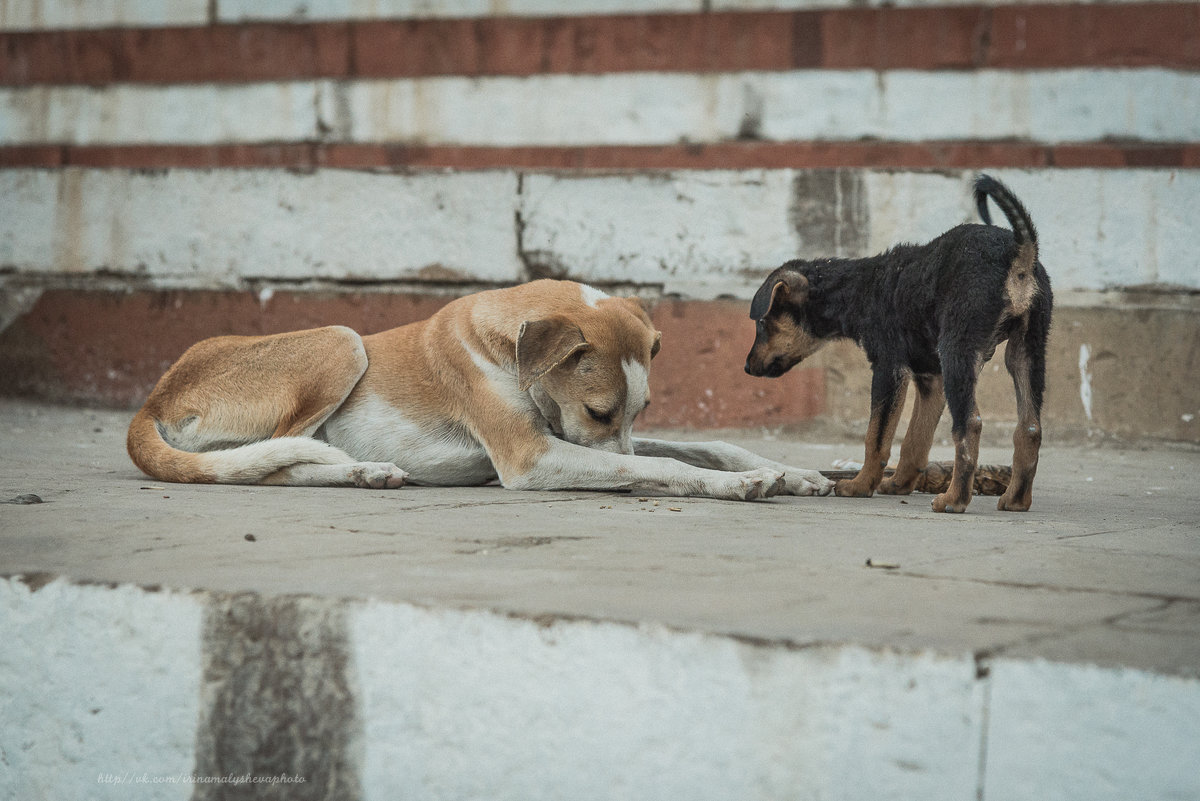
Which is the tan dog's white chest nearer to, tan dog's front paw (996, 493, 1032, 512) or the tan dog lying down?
the tan dog lying down

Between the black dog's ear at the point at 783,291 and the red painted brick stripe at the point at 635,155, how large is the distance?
252 cm

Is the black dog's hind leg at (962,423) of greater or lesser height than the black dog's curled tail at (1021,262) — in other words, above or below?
below

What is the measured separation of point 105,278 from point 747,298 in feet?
13.9

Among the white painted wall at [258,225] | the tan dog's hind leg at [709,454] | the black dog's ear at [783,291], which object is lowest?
the tan dog's hind leg at [709,454]

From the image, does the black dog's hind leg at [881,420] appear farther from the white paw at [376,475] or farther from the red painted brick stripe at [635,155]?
the red painted brick stripe at [635,155]

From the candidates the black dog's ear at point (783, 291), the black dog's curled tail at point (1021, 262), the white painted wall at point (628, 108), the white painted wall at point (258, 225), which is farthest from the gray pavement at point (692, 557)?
the white painted wall at point (258, 225)

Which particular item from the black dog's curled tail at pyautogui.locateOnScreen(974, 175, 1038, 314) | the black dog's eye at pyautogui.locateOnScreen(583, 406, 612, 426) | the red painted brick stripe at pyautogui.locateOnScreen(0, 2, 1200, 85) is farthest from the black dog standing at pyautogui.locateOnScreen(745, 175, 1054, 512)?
the red painted brick stripe at pyautogui.locateOnScreen(0, 2, 1200, 85)

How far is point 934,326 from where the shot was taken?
403 cm

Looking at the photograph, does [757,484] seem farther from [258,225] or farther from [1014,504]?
[258,225]

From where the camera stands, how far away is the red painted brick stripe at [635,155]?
6.61 metres

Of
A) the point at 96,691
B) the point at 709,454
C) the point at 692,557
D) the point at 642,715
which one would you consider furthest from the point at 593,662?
the point at 709,454

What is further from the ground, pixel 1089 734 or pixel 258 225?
pixel 258 225

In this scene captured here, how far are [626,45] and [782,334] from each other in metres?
3.11

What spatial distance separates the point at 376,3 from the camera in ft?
24.2
